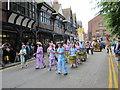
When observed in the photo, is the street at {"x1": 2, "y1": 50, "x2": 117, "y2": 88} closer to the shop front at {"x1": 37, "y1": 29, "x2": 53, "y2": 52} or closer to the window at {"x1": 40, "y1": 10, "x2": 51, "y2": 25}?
the shop front at {"x1": 37, "y1": 29, "x2": 53, "y2": 52}

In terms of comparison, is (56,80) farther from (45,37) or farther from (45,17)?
(45,17)

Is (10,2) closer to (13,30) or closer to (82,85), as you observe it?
(13,30)

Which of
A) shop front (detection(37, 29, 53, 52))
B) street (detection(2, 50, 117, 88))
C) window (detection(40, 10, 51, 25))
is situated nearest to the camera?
street (detection(2, 50, 117, 88))

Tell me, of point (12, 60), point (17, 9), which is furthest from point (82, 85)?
point (17, 9)

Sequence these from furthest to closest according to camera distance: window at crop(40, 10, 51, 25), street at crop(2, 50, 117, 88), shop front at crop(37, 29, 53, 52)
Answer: window at crop(40, 10, 51, 25) → shop front at crop(37, 29, 53, 52) → street at crop(2, 50, 117, 88)

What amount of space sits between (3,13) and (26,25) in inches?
156

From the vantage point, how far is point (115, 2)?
554 centimetres

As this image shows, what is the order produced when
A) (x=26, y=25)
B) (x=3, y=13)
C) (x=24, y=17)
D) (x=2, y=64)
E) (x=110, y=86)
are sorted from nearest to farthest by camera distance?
(x=110, y=86) < (x=2, y=64) < (x=3, y=13) < (x=24, y=17) < (x=26, y=25)

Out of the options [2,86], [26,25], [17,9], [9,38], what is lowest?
[2,86]

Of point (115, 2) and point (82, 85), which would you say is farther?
point (115, 2)

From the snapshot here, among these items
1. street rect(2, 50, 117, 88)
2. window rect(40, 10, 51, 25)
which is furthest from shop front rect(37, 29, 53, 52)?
street rect(2, 50, 117, 88)

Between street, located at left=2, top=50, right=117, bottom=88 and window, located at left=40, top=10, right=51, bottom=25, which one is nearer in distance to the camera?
street, located at left=2, top=50, right=117, bottom=88

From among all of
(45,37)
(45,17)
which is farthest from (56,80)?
(45,17)

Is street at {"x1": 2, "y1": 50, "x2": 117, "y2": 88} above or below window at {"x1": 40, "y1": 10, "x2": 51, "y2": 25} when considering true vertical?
below
